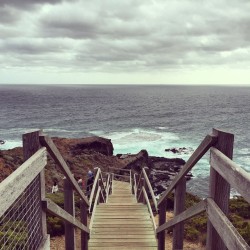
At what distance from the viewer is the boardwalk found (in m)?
5.76

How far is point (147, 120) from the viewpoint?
8212 cm

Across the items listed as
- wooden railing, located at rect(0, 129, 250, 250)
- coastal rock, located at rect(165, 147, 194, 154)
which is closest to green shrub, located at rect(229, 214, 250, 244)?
wooden railing, located at rect(0, 129, 250, 250)

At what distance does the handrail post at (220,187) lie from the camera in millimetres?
2516

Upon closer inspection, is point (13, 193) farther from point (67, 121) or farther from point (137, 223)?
point (67, 121)

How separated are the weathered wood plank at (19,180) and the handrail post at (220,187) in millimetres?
1510

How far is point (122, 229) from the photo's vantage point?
6.43 meters

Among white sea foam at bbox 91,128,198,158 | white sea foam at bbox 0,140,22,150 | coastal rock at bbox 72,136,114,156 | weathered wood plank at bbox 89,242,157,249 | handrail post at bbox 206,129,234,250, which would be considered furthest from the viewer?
white sea foam at bbox 91,128,198,158

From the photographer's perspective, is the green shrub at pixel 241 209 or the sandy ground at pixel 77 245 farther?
the green shrub at pixel 241 209

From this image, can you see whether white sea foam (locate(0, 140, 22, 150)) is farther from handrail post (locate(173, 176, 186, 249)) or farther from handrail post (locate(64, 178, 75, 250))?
handrail post (locate(173, 176, 186, 249))

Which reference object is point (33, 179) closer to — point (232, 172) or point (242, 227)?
point (232, 172)

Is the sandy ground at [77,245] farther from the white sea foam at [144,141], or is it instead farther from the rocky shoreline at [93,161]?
the white sea foam at [144,141]

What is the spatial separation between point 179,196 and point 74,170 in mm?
24685

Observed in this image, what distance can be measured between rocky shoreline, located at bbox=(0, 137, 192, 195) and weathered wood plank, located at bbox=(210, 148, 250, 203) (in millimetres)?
21032

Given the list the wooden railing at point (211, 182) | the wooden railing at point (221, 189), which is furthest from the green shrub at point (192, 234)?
the wooden railing at point (221, 189)
